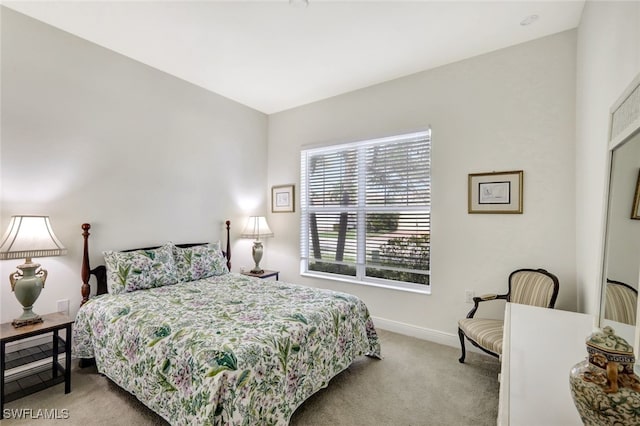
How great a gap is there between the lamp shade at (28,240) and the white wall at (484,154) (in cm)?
289

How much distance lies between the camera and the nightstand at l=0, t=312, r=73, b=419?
2023mm

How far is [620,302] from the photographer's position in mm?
1095

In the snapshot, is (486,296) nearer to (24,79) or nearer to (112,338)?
(112,338)

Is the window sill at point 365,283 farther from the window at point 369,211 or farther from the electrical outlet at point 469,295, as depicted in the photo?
the electrical outlet at point 469,295

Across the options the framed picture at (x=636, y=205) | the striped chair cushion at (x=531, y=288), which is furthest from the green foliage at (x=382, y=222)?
the framed picture at (x=636, y=205)

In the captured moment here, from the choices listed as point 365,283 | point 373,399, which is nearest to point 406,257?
point 365,283

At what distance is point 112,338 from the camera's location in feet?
6.94

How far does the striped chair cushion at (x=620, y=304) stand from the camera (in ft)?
3.22

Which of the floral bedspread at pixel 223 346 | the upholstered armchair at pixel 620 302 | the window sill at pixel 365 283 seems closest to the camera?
the upholstered armchair at pixel 620 302

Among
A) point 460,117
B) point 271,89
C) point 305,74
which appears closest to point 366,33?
point 305,74

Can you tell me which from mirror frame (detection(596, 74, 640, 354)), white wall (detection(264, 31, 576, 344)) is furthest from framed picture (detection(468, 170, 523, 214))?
mirror frame (detection(596, 74, 640, 354))

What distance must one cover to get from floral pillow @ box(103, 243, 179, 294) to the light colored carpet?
2.39 ft

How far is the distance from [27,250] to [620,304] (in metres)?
3.29

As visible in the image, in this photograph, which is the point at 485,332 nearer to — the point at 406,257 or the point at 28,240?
the point at 406,257
